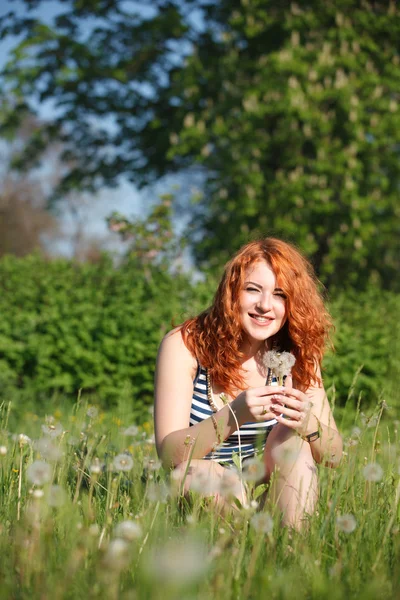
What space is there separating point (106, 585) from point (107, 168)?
1357 centimetres

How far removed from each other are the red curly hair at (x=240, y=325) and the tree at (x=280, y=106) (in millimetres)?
7778

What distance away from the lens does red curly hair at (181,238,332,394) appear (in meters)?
2.64

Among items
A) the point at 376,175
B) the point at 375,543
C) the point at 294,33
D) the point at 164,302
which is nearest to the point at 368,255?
the point at 376,175

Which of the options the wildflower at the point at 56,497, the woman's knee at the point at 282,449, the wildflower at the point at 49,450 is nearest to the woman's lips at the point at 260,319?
the woman's knee at the point at 282,449

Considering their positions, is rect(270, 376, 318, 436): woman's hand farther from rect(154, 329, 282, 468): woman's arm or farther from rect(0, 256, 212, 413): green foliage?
rect(0, 256, 212, 413): green foliage

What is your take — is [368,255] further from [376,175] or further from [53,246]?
[53,246]

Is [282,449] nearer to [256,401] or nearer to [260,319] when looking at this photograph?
[256,401]

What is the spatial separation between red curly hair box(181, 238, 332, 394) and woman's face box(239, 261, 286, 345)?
2 centimetres

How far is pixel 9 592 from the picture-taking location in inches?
54.4

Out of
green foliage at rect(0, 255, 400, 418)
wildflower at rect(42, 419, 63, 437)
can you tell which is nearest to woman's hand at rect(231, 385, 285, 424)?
wildflower at rect(42, 419, 63, 437)

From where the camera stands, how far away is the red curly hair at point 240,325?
2645mm

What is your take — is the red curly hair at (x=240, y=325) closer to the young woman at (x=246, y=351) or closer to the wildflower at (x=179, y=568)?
the young woman at (x=246, y=351)

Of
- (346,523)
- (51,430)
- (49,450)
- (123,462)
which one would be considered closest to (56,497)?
(49,450)

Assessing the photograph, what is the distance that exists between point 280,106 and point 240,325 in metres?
8.61
